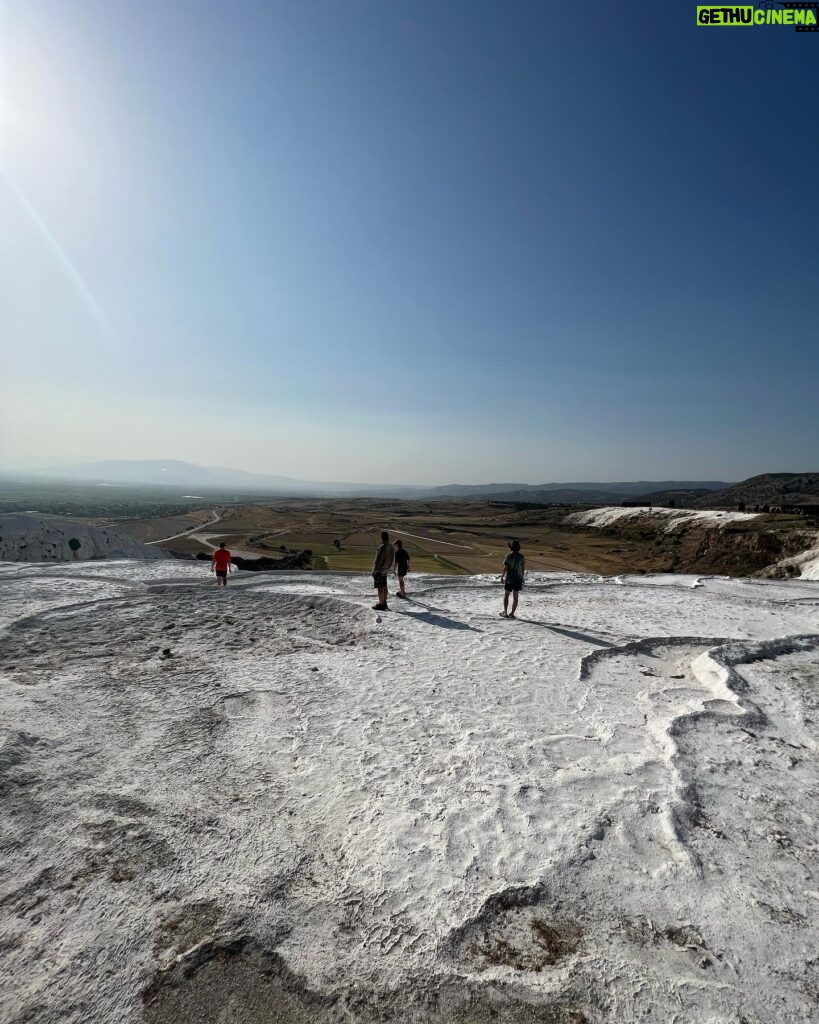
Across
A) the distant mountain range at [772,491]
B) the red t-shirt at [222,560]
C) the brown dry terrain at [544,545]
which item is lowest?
the brown dry terrain at [544,545]

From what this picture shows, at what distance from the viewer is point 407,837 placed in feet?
14.0

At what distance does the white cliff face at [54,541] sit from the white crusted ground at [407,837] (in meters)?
18.3

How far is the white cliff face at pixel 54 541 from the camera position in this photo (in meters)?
22.9

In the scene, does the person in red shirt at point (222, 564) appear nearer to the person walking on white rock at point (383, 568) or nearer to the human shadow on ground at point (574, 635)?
the person walking on white rock at point (383, 568)

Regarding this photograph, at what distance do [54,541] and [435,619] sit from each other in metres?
23.2

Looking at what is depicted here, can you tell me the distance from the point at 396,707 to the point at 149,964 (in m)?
3.94

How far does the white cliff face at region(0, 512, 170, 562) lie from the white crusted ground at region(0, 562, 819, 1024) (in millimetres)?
18339

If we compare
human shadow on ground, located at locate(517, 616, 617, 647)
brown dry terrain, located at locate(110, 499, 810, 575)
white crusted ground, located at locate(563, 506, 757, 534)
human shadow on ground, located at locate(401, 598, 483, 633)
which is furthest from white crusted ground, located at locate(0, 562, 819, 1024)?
white crusted ground, located at locate(563, 506, 757, 534)

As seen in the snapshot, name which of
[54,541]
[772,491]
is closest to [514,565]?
[54,541]

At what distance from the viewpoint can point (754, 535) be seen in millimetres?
33625

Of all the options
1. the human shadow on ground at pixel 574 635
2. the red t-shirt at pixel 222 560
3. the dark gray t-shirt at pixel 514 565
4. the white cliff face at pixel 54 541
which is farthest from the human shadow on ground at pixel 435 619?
the white cliff face at pixel 54 541

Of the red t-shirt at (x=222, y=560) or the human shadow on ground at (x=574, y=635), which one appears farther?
the red t-shirt at (x=222, y=560)

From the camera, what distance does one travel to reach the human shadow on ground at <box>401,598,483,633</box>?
427 inches

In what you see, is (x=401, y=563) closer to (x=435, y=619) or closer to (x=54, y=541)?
(x=435, y=619)
